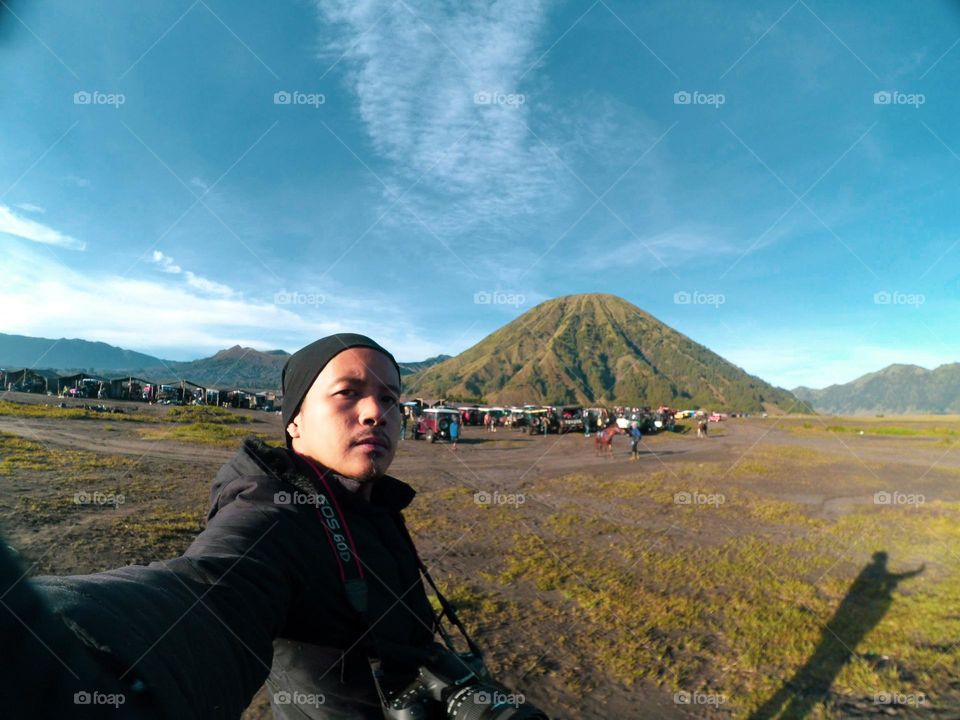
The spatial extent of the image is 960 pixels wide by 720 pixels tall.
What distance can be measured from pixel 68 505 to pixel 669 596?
12347 millimetres

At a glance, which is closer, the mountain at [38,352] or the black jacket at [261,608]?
the black jacket at [261,608]

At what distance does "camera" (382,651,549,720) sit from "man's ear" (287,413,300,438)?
1.22 m

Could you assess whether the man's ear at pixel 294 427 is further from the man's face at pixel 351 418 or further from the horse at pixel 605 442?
the horse at pixel 605 442

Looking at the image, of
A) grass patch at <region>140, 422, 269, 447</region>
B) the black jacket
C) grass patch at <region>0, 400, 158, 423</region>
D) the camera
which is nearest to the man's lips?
the black jacket

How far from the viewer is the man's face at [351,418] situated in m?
2.11

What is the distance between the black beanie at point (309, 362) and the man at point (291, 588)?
0.01 meters

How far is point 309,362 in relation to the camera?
7.70 ft

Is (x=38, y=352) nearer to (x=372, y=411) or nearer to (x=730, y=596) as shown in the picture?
(x=372, y=411)

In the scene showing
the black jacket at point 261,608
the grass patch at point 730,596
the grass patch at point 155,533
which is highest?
the black jacket at point 261,608

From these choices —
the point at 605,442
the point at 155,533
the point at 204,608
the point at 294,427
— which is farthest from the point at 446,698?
the point at 605,442

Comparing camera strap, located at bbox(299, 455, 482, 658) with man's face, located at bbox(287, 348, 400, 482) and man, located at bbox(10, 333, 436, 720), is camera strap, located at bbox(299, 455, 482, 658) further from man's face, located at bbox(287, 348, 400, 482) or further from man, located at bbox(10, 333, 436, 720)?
man's face, located at bbox(287, 348, 400, 482)

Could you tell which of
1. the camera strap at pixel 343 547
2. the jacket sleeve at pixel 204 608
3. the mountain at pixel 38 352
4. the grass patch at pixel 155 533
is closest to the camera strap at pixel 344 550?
the camera strap at pixel 343 547

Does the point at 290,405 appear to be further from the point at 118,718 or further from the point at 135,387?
the point at 135,387

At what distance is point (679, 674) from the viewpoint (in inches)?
217
